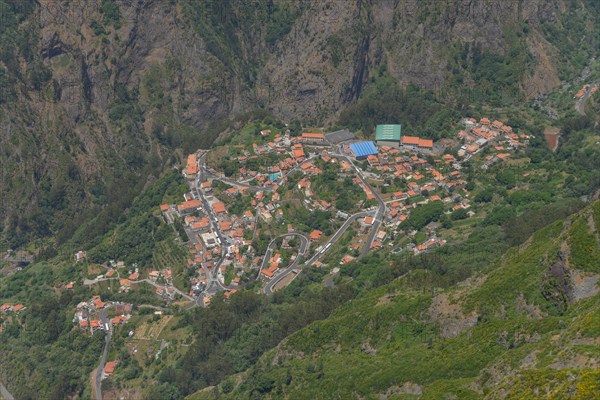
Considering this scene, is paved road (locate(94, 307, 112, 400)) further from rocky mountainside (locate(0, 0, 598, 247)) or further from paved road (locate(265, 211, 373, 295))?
rocky mountainside (locate(0, 0, 598, 247))

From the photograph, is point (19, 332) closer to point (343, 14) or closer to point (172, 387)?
A: point (172, 387)

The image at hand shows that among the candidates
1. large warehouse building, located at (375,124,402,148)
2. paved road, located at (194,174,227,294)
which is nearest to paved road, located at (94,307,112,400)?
paved road, located at (194,174,227,294)

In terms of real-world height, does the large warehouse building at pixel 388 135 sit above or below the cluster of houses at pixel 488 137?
below

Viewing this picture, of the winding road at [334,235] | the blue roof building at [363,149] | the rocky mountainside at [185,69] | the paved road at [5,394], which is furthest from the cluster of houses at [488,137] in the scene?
the paved road at [5,394]

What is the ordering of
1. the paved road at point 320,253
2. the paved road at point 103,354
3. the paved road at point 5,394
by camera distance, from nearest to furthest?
the paved road at point 103,354, the paved road at point 5,394, the paved road at point 320,253

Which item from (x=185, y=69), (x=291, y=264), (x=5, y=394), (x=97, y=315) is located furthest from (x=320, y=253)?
(x=185, y=69)

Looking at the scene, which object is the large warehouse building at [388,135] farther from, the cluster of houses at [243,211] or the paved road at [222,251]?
the paved road at [222,251]
